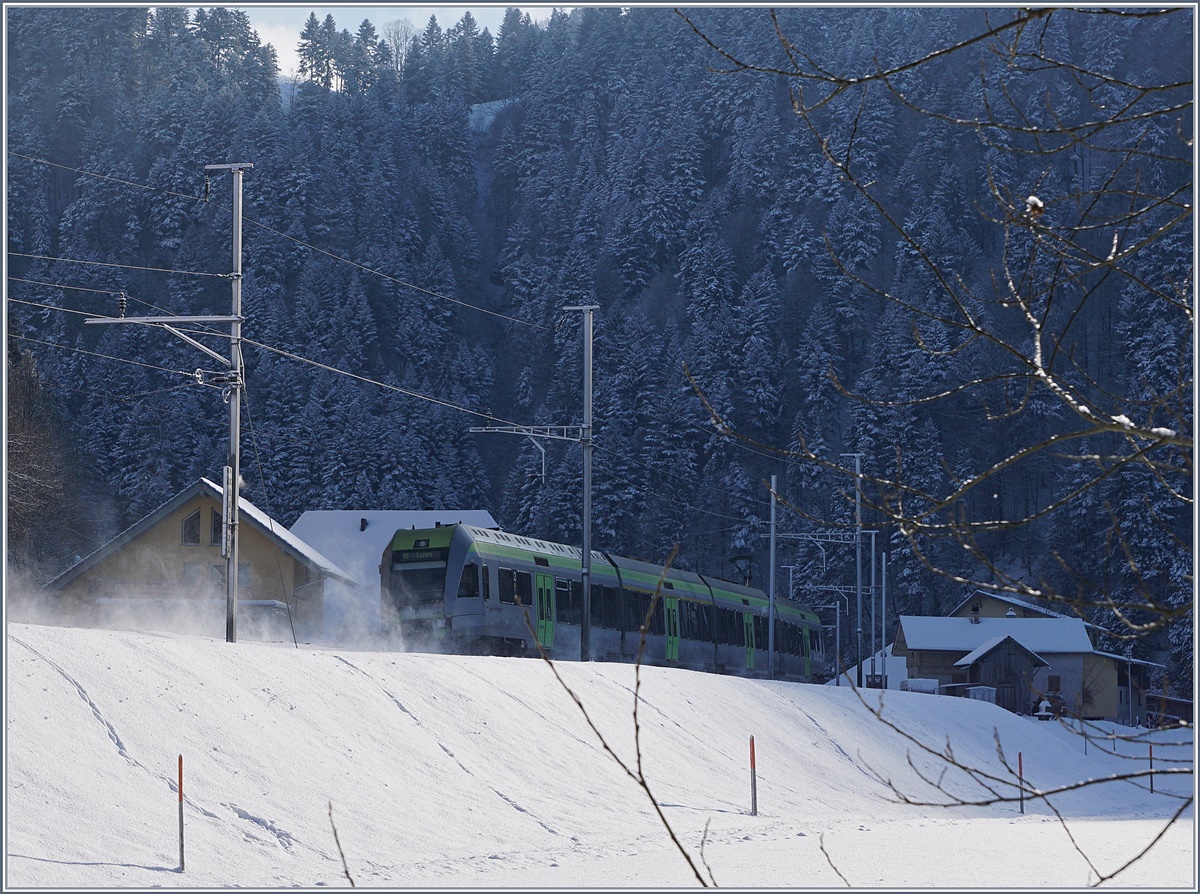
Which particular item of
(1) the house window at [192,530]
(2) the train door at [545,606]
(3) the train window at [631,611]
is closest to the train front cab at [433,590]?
(2) the train door at [545,606]

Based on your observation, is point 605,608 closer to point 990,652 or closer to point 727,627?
point 727,627

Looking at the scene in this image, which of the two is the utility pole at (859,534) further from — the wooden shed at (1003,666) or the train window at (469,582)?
the train window at (469,582)

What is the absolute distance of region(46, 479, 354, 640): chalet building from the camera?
5034cm

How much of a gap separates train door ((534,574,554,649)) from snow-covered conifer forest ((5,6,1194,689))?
109 ft

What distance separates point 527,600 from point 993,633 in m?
47.2

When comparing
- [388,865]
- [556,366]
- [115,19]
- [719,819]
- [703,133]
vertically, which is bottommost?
[719,819]

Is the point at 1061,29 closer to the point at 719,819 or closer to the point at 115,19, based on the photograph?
the point at 115,19

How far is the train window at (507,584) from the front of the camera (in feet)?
107

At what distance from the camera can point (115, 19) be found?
6024 inches

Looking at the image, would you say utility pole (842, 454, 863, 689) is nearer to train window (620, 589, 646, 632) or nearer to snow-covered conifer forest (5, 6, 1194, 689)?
train window (620, 589, 646, 632)

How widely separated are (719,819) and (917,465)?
77.3 m

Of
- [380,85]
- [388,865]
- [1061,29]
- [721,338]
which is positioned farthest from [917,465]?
[380,85]

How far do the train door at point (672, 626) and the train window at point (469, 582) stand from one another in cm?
771

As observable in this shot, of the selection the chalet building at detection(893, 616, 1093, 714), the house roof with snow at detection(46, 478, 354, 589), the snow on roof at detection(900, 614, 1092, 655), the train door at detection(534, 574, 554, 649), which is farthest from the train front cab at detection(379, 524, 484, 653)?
the snow on roof at detection(900, 614, 1092, 655)
